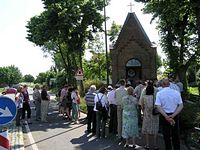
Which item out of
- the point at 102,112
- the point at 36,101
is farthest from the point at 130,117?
the point at 36,101

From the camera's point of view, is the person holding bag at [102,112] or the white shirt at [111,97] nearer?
the person holding bag at [102,112]

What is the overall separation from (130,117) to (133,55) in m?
28.9

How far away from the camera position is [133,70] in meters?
42.0

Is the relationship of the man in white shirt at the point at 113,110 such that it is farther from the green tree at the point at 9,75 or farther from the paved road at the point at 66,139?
the green tree at the point at 9,75

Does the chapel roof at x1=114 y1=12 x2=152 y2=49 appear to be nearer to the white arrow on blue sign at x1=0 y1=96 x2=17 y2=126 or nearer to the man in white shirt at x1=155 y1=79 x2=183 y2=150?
the man in white shirt at x1=155 y1=79 x2=183 y2=150

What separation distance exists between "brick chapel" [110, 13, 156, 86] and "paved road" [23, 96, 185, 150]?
73.5 feet

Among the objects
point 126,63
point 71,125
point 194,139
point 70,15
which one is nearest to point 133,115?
point 194,139

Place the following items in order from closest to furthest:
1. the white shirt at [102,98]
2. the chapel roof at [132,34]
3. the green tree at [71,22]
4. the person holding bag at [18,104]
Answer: the white shirt at [102,98] → the person holding bag at [18,104] → the green tree at [71,22] → the chapel roof at [132,34]

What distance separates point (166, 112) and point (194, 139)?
2.46 metres

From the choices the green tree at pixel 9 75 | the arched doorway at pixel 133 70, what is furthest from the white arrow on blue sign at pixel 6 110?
the green tree at pixel 9 75

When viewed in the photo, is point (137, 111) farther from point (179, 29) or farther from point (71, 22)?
point (71, 22)

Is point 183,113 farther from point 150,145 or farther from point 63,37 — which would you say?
point 63,37

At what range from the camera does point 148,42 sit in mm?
41562

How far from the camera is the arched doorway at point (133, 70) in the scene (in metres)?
41.5
